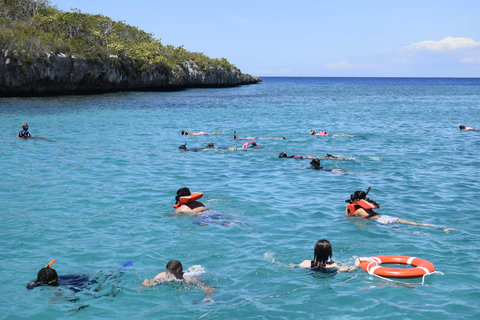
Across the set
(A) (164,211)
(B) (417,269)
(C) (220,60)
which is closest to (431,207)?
(B) (417,269)

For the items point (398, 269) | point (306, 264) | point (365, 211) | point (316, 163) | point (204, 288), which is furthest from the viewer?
point (316, 163)

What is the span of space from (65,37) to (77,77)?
899cm

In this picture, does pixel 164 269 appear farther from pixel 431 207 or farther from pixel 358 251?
pixel 431 207

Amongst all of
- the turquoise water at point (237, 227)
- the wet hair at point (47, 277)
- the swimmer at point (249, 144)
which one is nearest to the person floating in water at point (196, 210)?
the turquoise water at point (237, 227)

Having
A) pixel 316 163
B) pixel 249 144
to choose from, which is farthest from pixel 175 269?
pixel 249 144

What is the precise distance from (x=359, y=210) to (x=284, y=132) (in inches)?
673

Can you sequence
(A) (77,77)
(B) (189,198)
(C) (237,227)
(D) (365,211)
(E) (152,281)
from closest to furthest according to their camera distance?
(E) (152,281) → (C) (237,227) → (D) (365,211) → (B) (189,198) → (A) (77,77)

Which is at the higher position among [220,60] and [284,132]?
[220,60]

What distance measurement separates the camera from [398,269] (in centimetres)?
772

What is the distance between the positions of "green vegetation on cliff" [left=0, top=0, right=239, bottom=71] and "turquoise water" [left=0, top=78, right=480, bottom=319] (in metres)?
25.6

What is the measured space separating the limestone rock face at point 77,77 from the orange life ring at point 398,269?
44.5 metres

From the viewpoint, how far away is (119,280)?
7.77 metres

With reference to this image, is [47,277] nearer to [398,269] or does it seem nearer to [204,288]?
[204,288]

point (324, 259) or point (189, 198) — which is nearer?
point (324, 259)
